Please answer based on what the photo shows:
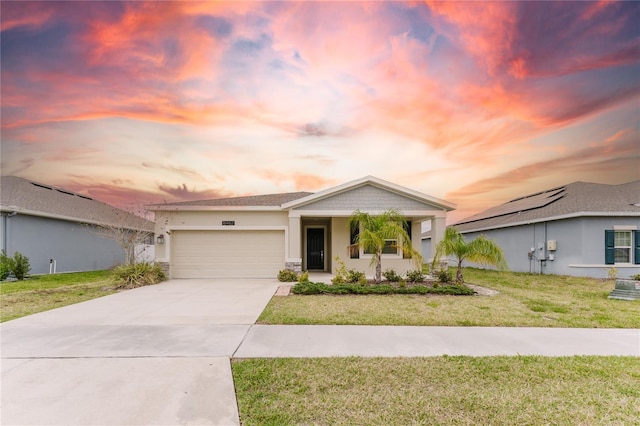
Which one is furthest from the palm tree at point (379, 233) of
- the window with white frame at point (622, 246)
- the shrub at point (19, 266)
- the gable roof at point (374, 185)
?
the shrub at point (19, 266)

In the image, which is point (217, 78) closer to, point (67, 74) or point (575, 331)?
point (67, 74)

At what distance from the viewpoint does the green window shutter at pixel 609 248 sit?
14.7m

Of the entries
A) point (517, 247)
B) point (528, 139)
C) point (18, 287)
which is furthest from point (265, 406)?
point (517, 247)

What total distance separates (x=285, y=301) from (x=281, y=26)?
8.83 metres

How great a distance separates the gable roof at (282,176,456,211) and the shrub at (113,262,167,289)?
5.75 meters

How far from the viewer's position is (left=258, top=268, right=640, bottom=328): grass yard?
6988mm

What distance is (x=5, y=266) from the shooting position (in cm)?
1364

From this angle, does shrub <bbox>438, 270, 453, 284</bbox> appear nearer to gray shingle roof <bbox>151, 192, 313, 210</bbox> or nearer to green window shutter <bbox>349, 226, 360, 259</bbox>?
green window shutter <bbox>349, 226, 360, 259</bbox>

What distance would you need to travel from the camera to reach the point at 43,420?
3146 mm

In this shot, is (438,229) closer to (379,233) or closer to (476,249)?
(476,249)

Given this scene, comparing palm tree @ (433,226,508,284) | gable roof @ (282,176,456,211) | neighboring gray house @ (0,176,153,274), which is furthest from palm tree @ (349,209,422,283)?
neighboring gray house @ (0,176,153,274)

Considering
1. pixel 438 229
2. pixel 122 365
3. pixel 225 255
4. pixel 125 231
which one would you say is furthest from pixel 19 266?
pixel 438 229

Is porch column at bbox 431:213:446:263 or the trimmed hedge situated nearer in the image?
the trimmed hedge

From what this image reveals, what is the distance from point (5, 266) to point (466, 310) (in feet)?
55.0
